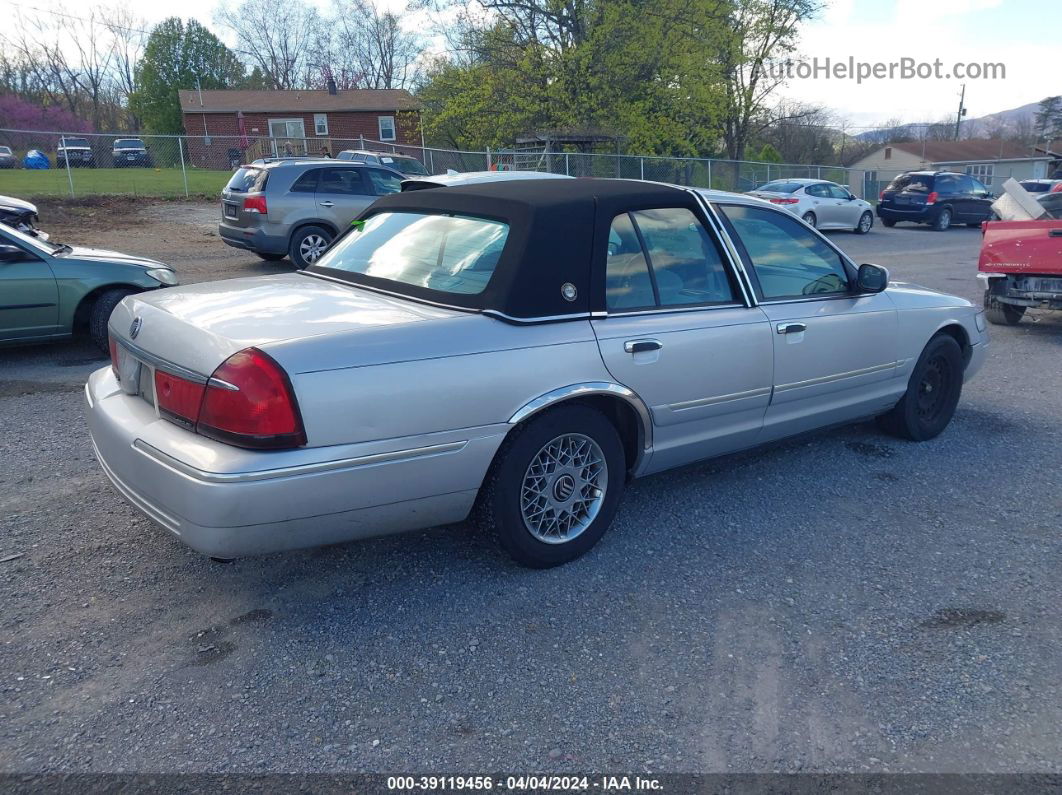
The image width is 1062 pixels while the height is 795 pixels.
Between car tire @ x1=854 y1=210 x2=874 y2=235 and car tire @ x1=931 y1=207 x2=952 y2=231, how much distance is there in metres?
3.23

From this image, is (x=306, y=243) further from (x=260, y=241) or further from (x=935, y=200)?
(x=935, y=200)

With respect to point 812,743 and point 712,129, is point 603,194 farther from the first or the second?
point 712,129

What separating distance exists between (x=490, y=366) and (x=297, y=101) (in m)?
55.1

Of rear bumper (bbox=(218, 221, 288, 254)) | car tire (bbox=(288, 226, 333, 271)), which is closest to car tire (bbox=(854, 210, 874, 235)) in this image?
car tire (bbox=(288, 226, 333, 271))

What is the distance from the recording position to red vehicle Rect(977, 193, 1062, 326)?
8.77 m

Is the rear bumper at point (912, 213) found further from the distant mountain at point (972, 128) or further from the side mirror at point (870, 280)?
the distant mountain at point (972, 128)

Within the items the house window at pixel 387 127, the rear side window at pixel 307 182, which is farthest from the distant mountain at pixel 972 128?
the rear side window at pixel 307 182

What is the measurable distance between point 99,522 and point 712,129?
3210 cm

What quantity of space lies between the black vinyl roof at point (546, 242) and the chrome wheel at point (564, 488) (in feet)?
1.89

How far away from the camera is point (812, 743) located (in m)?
2.62

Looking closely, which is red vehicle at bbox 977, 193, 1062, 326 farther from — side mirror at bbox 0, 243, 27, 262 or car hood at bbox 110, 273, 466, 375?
side mirror at bbox 0, 243, 27, 262

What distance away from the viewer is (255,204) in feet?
39.9

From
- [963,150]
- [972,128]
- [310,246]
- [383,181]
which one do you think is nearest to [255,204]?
[310,246]

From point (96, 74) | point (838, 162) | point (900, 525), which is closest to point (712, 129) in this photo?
point (900, 525)
